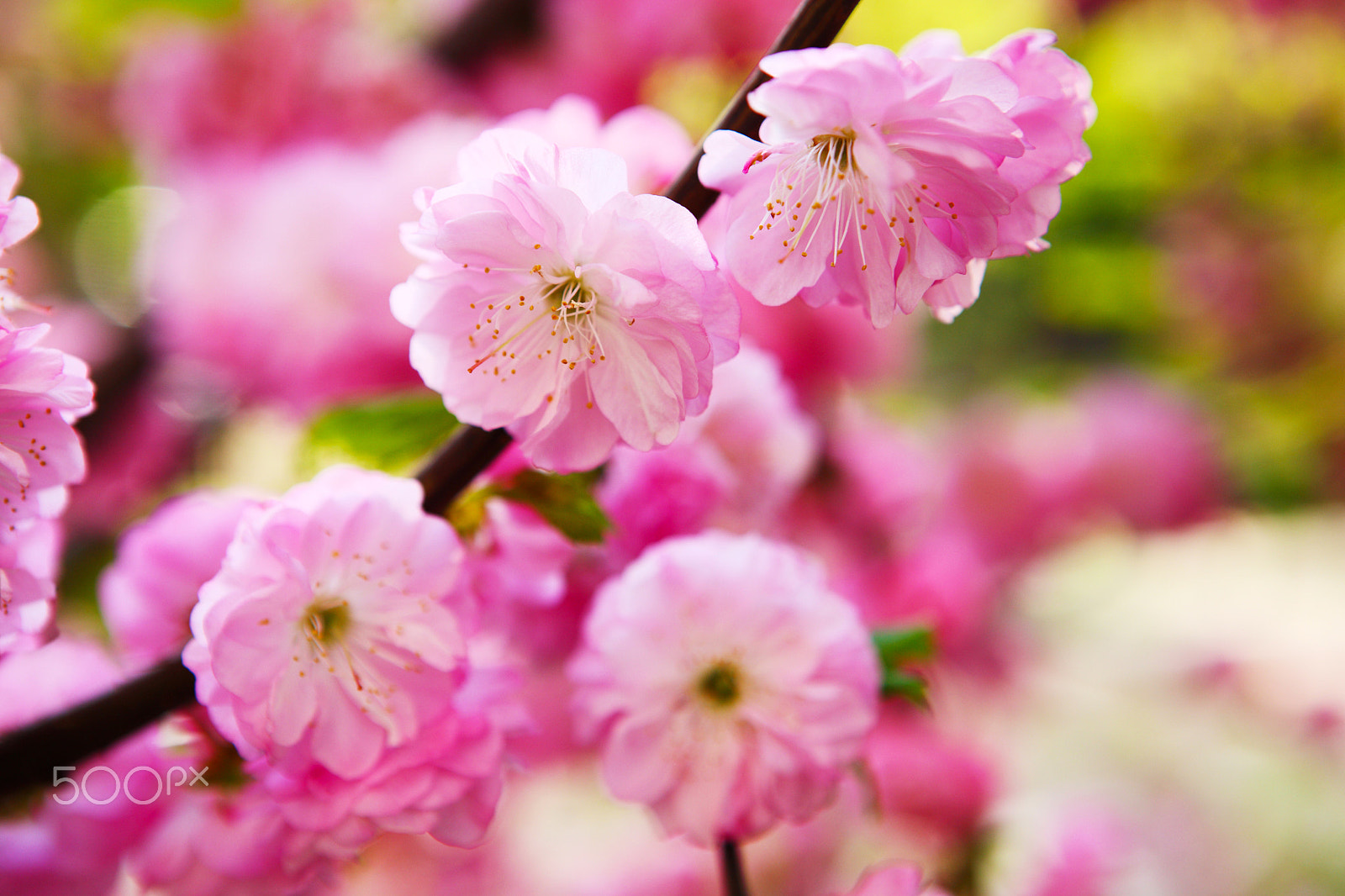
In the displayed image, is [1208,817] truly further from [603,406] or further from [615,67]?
[603,406]

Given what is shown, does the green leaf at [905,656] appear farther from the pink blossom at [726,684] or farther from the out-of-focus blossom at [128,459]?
the out-of-focus blossom at [128,459]

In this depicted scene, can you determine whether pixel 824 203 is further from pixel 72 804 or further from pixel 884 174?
pixel 72 804

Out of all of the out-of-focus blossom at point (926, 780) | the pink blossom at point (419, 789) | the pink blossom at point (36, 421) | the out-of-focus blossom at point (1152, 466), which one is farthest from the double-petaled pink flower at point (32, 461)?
the out-of-focus blossom at point (1152, 466)

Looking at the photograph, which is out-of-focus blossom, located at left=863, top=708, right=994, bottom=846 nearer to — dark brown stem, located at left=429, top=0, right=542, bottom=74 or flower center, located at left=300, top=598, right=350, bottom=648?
flower center, located at left=300, top=598, right=350, bottom=648

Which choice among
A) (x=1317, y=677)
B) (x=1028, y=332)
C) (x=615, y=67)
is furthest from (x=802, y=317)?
(x=1317, y=677)

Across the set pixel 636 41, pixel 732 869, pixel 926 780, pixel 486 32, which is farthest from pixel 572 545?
pixel 486 32

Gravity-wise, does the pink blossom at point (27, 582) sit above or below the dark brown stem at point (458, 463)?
below
